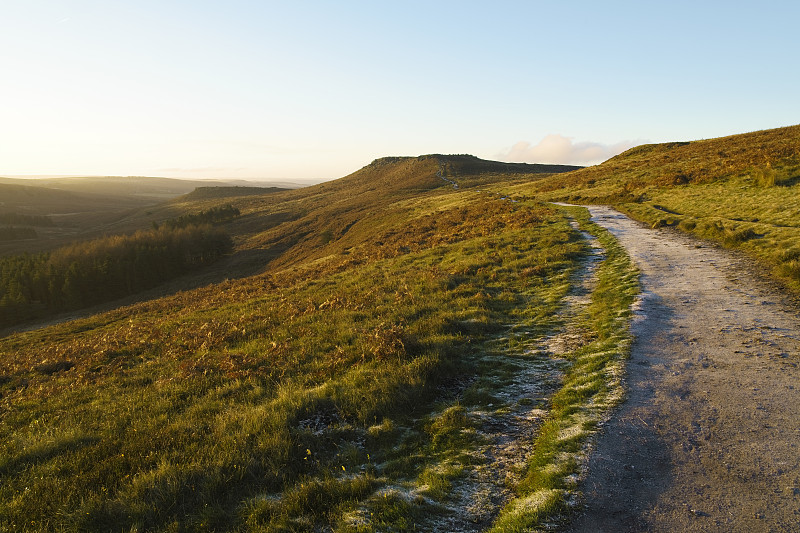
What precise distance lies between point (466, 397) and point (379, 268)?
54.6ft

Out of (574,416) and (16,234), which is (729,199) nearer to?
(574,416)

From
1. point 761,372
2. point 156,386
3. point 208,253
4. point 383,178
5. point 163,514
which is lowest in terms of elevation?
point 208,253

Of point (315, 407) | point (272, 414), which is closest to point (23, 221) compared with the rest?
point (272, 414)

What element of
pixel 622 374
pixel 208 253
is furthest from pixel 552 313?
pixel 208 253

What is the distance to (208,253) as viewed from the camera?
71000 mm

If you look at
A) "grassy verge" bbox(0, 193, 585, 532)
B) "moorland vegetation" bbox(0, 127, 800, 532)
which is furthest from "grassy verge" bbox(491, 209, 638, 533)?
"grassy verge" bbox(0, 193, 585, 532)

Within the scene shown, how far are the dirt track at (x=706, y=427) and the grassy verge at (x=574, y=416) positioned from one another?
239mm

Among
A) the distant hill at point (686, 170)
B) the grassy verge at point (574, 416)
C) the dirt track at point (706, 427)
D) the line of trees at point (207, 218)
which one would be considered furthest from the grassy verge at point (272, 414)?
the line of trees at point (207, 218)

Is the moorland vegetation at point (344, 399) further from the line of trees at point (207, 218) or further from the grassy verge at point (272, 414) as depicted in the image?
the line of trees at point (207, 218)

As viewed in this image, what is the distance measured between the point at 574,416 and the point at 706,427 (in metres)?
1.80

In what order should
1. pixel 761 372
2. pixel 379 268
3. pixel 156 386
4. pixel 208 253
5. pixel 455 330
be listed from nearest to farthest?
pixel 761 372
pixel 156 386
pixel 455 330
pixel 379 268
pixel 208 253

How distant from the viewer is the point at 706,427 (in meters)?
5.63

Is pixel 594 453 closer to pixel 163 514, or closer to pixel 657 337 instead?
pixel 657 337

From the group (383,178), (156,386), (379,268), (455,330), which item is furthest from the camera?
(383,178)
